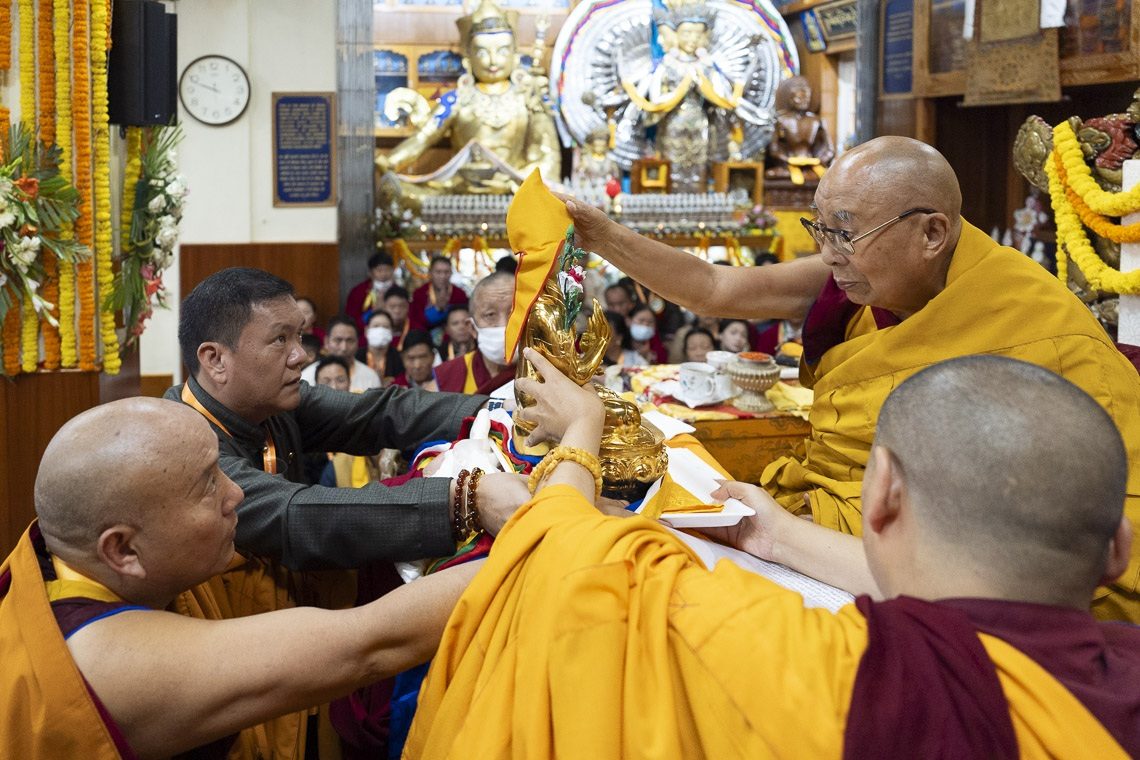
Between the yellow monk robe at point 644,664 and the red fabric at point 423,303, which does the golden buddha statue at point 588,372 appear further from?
the red fabric at point 423,303

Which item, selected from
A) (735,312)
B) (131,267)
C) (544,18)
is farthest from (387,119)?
(735,312)

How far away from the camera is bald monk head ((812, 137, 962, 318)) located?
2082 mm

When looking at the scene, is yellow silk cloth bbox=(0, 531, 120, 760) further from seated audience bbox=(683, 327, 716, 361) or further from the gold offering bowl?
seated audience bbox=(683, 327, 716, 361)

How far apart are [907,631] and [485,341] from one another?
2.97 meters

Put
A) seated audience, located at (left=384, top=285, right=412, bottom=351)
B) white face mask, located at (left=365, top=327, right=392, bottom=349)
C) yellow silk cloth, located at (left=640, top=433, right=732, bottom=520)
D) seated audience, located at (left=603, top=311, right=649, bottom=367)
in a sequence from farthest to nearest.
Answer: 1. seated audience, located at (left=384, top=285, right=412, bottom=351)
2. white face mask, located at (left=365, top=327, right=392, bottom=349)
3. seated audience, located at (left=603, top=311, right=649, bottom=367)
4. yellow silk cloth, located at (left=640, top=433, right=732, bottom=520)

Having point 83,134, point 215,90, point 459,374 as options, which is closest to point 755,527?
point 459,374

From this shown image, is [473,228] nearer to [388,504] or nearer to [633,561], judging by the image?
[388,504]

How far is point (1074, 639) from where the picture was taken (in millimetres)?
1175

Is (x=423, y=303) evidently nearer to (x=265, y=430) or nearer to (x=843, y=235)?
(x=265, y=430)

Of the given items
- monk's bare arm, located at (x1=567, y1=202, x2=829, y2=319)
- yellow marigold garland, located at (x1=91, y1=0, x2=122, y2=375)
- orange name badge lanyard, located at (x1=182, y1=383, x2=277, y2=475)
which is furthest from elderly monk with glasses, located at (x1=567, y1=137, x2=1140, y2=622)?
yellow marigold garland, located at (x1=91, y1=0, x2=122, y2=375)

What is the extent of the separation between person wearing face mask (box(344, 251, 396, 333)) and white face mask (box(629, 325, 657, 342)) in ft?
7.18

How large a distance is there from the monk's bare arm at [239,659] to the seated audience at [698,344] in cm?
473

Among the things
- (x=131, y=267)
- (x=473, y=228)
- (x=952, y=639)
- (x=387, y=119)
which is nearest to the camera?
(x=952, y=639)

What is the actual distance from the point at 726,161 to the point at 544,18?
8.72 feet
